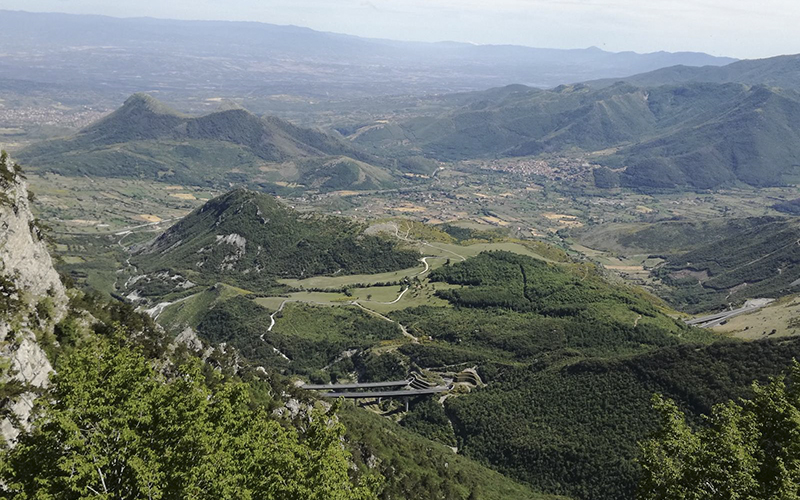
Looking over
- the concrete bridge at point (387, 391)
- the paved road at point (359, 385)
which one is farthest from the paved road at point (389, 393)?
the paved road at point (359, 385)

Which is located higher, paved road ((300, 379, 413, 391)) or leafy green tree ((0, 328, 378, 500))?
leafy green tree ((0, 328, 378, 500))

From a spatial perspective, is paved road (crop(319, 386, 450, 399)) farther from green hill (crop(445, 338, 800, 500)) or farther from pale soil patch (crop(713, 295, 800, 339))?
pale soil patch (crop(713, 295, 800, 339))

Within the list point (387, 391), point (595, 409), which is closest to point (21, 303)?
point (387, 391)

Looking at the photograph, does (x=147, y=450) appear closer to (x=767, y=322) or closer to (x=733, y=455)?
(x=733, y=455)

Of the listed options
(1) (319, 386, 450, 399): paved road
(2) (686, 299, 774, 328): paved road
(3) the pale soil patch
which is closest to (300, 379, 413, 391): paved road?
(1) (319, 386, 450, 399): paved road

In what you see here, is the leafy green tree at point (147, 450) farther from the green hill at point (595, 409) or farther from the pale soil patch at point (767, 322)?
the pale soil patch at point (767, 322)

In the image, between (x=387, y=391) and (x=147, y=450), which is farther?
(x=387, y=391)
